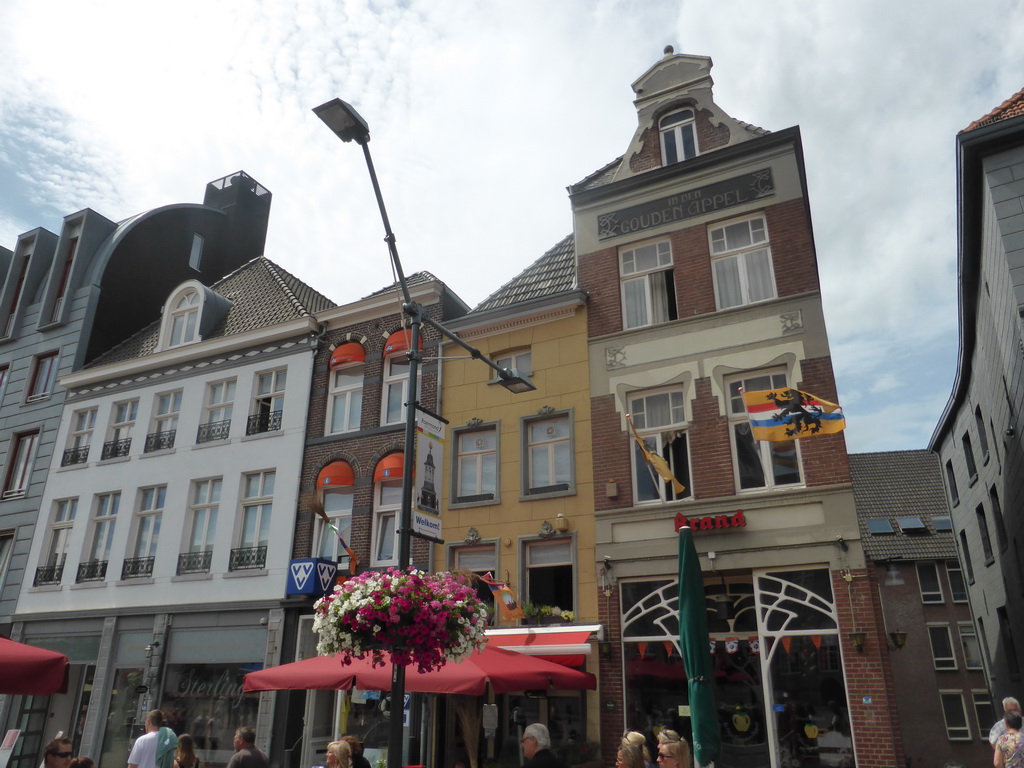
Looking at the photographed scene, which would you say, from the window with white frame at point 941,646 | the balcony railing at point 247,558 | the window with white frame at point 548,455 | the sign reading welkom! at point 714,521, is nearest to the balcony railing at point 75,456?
the balcony railing at point 247,558

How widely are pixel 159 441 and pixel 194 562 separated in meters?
4.06

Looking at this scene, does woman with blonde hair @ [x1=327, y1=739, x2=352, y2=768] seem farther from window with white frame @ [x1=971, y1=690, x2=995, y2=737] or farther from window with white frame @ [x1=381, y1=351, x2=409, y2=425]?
window with white frame @ [x1=971, y1=690, x2=995, y2=737]

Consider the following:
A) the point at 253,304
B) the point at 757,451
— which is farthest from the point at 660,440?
the point at 253,304

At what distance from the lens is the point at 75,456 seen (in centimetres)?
2294

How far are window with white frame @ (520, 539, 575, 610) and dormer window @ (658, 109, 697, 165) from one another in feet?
28.4

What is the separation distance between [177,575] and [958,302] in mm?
21256

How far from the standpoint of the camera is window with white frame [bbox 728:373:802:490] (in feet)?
44.2

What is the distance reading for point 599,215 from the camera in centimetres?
1712

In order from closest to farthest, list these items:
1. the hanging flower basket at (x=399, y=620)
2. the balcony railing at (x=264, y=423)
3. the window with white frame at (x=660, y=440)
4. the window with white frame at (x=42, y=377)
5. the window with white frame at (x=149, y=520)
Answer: the hanging flower basket at (x=399, y=620) < the window with white frame at (x=660, y=440) < the balcony railing at (x=264, y=423) < the window with white frame at (x=149, y=520) < the window with white frame at (x=42, y=377)

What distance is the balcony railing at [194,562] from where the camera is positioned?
19.2m

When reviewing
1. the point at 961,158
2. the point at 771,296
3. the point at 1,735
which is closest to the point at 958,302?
the point at 961,158

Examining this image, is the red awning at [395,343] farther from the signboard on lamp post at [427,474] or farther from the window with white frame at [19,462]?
the window with white frame at [19,462]

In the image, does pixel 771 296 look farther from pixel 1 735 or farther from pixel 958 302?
pixel 1 735

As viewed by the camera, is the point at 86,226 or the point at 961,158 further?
the point at 86,226
